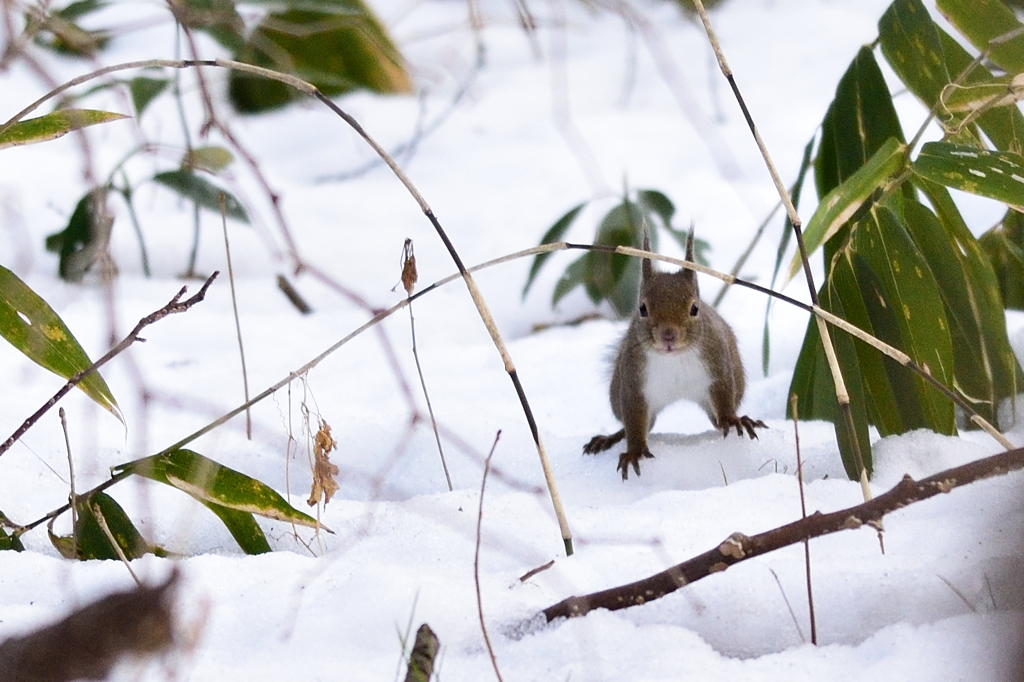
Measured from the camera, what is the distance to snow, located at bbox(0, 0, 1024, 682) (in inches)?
58.7

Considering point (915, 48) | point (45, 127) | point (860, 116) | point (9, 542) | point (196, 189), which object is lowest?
point (9, 542)

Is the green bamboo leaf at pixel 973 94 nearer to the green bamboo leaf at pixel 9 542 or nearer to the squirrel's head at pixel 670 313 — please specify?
the squirrel's head at pixel 670 313

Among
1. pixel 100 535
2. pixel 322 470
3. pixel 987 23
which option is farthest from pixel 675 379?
pixel 100 535

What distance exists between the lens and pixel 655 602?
1564mm

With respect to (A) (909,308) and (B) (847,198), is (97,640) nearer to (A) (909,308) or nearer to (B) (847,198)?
(B) (847,198)

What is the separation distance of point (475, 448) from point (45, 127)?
1108 millimetres

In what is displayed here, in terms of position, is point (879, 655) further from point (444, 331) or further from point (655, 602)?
point (444, 331)

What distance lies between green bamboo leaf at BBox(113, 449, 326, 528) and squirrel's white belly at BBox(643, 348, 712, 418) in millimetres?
1180

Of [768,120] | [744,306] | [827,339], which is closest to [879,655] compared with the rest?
[827,339]

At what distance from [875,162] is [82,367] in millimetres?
1276

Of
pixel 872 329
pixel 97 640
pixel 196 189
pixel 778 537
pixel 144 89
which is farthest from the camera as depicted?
pixel 144 89

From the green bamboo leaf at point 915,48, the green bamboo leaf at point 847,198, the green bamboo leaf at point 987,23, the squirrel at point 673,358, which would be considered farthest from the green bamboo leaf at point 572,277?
the green bamboo leaf at point 847,198

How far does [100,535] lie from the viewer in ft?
6.22

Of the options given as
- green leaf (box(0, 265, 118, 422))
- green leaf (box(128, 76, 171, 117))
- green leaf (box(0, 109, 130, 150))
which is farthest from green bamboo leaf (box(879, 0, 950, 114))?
green leaf (box(128, 76, 171, 117))
